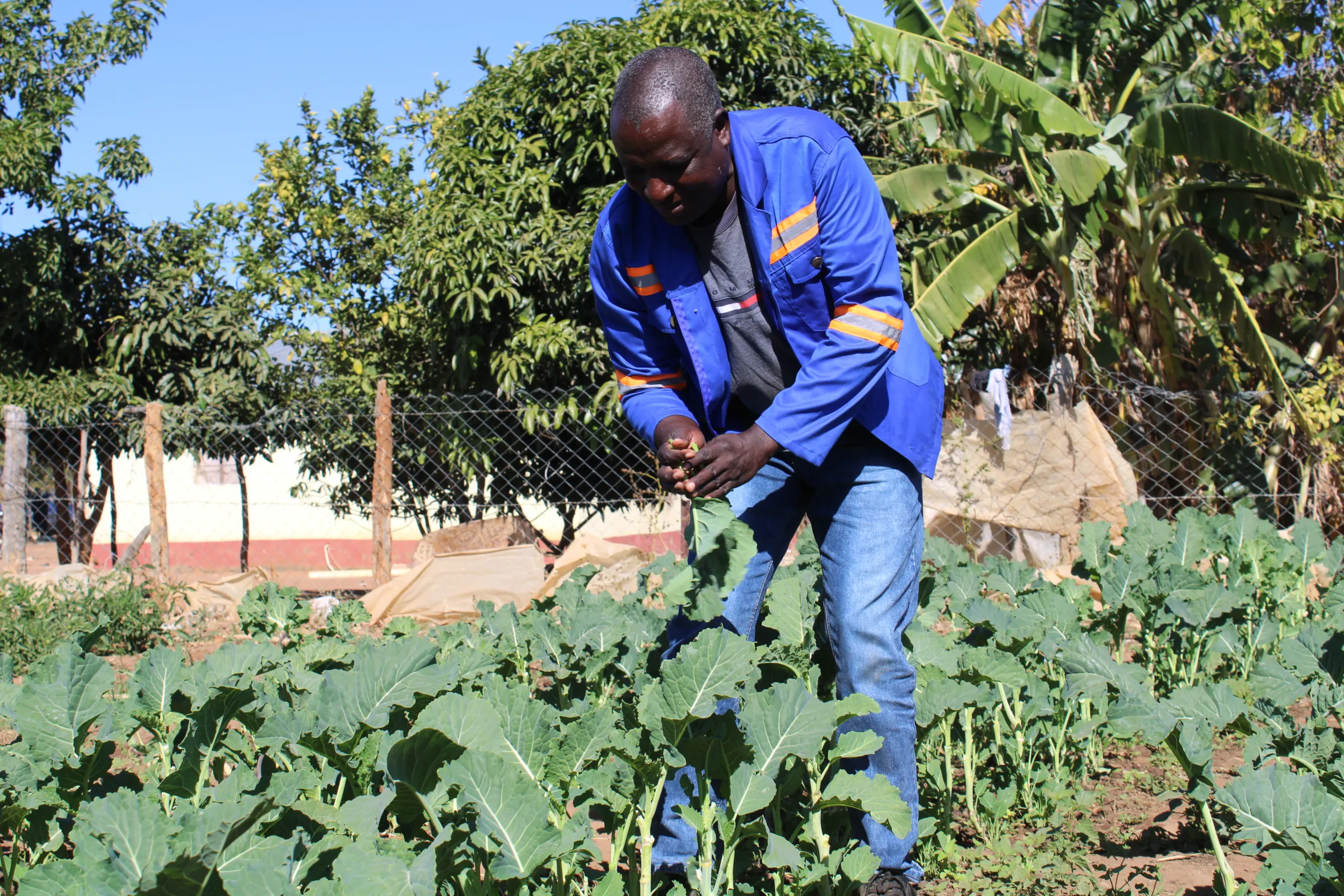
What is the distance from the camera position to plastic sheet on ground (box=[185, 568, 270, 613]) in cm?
708

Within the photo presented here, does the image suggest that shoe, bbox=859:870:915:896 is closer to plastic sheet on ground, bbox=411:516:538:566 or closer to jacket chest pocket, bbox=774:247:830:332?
jacket chest pocket, bbox=774:247:830:332

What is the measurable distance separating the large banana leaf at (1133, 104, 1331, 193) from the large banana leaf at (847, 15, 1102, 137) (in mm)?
482

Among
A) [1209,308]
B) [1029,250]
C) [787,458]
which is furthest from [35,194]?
[1209,308]

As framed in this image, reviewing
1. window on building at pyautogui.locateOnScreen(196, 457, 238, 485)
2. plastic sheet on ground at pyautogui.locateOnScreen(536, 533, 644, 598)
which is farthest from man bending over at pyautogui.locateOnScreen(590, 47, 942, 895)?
window on building at pyautogui.locateOnScreen(196, 457, 238, 485)

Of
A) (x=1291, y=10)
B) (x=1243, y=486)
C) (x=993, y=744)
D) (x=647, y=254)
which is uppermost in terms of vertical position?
(x=1291, y=10)

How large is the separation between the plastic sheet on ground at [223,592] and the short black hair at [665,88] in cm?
569

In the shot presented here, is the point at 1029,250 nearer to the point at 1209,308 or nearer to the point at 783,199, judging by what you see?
the point at 1209,308

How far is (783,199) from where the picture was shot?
238 cm

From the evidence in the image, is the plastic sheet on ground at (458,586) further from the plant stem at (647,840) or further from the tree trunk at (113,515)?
the plant stem at (647,840)

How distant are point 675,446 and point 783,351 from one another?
0.43 meters

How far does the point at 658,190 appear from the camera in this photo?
2277mm

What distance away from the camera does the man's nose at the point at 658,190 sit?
228cm

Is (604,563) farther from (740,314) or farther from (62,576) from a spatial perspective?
(740,314)

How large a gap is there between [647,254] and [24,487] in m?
7.74
